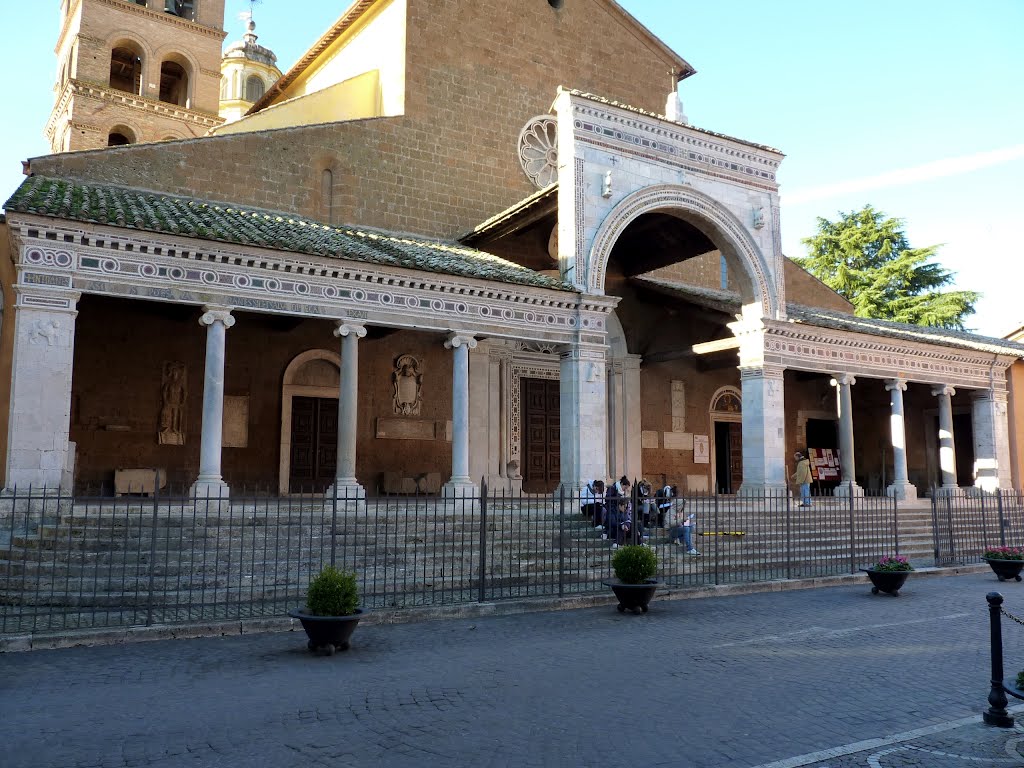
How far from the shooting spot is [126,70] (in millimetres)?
28422

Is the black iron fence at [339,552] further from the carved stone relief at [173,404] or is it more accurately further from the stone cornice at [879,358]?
the stone cornice at [879,358]

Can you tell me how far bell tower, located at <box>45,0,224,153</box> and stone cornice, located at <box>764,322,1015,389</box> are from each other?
20139 millimetres

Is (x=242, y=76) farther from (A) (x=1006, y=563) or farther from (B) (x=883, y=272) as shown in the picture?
(A) (x=1006, y=563)

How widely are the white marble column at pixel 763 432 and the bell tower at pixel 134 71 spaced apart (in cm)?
1990

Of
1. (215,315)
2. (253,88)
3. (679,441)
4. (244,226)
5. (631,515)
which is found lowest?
(631,515)

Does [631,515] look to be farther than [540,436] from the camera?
No

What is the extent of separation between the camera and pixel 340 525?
1130 cm

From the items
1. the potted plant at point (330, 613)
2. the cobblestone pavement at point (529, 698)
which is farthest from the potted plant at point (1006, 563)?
the potted plant at point (330, 613)

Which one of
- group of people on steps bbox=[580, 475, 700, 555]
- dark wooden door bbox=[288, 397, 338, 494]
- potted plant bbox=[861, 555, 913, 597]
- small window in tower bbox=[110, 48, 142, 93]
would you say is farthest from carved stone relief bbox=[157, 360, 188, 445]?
small window in tower bbox=[110, 48, 142, 93]

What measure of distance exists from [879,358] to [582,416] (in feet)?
27.4

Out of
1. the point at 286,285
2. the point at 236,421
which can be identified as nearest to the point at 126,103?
the point at 236,421

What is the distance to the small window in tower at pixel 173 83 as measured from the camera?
2834 centimetres

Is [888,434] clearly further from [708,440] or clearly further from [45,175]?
[45,175]

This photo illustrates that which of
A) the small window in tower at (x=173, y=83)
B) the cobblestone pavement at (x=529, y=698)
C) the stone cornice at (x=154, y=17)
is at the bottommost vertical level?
the cobblestone pavement at (x=529, y=698)
